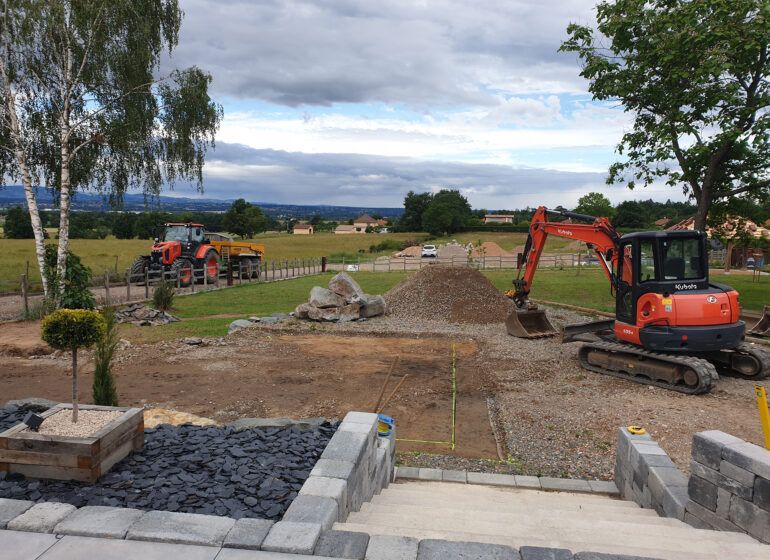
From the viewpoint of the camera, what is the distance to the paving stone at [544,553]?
3105mm

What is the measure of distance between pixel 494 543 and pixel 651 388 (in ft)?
27.0

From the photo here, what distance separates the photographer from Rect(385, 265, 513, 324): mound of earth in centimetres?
1741

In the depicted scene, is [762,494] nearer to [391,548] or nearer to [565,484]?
[565,484]

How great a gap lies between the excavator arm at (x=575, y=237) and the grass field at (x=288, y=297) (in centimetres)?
599

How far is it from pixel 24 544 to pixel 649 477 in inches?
208

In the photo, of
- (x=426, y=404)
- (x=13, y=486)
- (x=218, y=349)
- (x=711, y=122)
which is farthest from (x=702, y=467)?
(x=711, y=122)

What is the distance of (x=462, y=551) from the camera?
320 centimetres

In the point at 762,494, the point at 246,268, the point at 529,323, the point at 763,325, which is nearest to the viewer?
the point at 762,494

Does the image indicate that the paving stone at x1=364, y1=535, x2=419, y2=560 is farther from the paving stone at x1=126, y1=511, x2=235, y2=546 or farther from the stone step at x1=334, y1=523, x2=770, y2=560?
the paving stone at x1=126, y1=511, x2=235, y2=546

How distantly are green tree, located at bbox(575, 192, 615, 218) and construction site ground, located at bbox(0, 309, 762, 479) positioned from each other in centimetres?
6608

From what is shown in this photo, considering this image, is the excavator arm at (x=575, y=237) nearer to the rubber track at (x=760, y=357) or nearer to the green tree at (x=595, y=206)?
the rubber track at (x=760, y=357)

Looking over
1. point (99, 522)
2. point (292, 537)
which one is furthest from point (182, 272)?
point (292, 537)

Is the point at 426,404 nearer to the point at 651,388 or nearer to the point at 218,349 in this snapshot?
the point at 651,388

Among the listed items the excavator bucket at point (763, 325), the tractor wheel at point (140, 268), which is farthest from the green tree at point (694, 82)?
the tractor wheel at point (140, 268)
